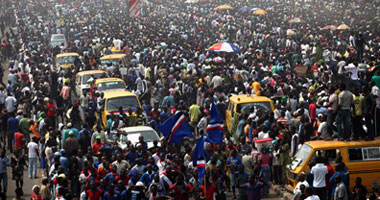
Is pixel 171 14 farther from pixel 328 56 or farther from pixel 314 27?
pixel 328 56

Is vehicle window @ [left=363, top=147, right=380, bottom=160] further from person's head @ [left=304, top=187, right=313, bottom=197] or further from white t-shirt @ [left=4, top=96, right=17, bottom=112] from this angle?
white t-shirt @ [left=4, top=96, right=17, bottom=112]

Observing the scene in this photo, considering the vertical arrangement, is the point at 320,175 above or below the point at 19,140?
below

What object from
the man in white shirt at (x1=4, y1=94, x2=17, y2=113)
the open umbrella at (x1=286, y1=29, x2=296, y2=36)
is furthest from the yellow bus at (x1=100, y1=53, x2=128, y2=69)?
the open umbrella at (x1=286, y1=29, x2=296, y2=36)

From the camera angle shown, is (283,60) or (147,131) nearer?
(147,131)

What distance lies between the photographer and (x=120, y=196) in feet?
47.7

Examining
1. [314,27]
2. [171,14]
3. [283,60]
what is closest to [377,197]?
[283,60]

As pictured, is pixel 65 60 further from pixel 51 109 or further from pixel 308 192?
pixel 308 192

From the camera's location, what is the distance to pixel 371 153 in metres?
16.0

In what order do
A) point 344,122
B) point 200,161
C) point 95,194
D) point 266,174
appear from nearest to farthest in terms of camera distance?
1. point 95,194
2. point 200,161
3. point 344,122
4. point 266,174

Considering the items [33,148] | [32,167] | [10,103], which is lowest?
[32,167]

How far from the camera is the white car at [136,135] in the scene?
1919 centimetres

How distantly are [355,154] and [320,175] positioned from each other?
138 cm

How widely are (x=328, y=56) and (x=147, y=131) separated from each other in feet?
41.8

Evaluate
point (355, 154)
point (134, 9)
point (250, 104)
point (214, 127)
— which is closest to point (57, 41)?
point (134, 9)
